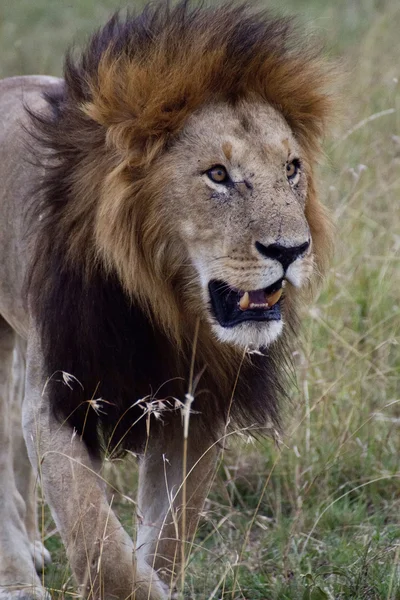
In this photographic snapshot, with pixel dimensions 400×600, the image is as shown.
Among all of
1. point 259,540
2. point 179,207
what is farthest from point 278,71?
point 259,540

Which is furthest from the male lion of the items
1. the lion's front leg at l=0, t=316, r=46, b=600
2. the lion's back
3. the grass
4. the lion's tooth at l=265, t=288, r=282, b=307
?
the lion's front leg at l=0, t=316, r=46, b=600

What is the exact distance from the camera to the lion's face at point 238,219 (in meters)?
2.95

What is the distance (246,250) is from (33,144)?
100 cm

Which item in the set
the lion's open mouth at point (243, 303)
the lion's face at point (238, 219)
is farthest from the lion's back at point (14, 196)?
the lion's open mouth at point (243, 303)

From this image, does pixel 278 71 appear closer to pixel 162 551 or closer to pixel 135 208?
pixel 135 208

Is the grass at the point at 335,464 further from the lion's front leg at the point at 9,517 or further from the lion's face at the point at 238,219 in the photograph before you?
the lion's face at the point at 238,219

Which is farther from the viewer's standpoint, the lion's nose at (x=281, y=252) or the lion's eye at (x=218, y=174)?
the lion's eye at (x=218, y=174)

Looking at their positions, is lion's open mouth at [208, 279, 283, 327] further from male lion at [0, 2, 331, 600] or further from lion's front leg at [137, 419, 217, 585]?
lion's front leg at [137, 419, 217, 585]

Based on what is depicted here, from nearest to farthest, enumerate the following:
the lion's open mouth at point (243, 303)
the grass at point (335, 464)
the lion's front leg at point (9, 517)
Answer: the lion's open mouth at point (243, 303) → the grass at point (335, 464) → the lion's front leg at point (9, 517)

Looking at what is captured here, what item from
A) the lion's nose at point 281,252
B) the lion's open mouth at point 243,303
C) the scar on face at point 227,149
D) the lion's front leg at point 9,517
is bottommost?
the lion's front leg at point 9,517

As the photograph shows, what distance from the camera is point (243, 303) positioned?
303 centimetres

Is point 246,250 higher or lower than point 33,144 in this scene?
lower

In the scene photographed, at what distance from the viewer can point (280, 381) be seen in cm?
366

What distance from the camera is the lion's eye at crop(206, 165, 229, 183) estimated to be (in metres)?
3.06
